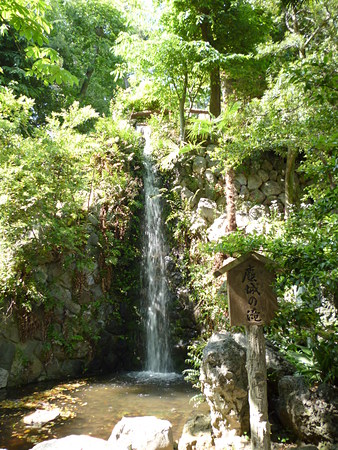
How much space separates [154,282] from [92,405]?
397cm

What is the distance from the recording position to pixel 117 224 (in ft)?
31.4

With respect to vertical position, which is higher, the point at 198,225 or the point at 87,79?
the point at 87,79

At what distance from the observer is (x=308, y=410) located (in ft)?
12.9

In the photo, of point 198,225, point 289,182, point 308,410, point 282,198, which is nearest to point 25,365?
point 198,225

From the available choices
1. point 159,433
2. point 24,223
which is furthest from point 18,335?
point 159,433

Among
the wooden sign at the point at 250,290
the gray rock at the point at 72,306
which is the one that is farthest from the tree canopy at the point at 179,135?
the gray rock at the point at 72,306

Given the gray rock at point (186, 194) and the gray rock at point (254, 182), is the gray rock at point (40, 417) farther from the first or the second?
the gray rock at point (254, 182)

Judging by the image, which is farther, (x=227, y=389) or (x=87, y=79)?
(x=87, y=79)

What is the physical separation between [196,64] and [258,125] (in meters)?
3.13

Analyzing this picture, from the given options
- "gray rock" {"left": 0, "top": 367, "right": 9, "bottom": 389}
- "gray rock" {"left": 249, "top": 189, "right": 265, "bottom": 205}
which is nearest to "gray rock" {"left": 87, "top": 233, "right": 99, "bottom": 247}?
"gray rock" {"left": 0, "top": 367, "right": 9, "bottom": 389}

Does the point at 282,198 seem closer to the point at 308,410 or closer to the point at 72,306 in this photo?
the point at 72,306

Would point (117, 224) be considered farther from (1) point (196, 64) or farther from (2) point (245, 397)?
(2) point (245, 397)

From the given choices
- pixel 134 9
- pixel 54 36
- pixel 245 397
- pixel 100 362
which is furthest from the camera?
pixel 54 36

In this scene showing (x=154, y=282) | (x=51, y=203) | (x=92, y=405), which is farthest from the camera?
(x=154, y=282)
